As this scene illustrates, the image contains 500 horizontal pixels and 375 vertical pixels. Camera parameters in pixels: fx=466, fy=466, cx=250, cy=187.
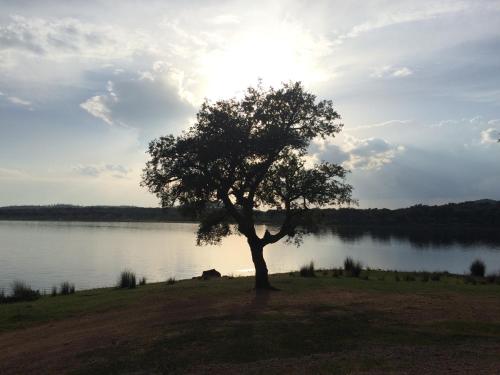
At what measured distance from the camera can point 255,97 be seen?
23.0 m

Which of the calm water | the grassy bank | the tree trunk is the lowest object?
the calm water

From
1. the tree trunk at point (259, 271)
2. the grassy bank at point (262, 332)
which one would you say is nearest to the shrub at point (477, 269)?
the grassy bank at point (262, 332)

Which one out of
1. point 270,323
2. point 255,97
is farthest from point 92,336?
point 255,97

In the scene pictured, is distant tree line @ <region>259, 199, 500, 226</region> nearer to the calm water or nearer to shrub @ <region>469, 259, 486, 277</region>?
the calm water

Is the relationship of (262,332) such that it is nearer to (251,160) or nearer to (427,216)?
(251,160)

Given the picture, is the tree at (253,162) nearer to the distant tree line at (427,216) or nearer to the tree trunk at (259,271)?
the tree trunk at (259,271)

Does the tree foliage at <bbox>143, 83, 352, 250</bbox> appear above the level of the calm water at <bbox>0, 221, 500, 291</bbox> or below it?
above

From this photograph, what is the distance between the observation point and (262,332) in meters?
12.8

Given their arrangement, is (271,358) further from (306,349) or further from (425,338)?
(425,338)

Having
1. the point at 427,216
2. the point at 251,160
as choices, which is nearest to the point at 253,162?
the point at 251,160

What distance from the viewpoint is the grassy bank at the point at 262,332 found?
10094mm

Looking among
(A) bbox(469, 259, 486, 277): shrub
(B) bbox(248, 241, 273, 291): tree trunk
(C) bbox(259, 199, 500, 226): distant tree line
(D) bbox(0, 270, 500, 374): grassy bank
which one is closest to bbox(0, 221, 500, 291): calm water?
(A) bbox(469, 259, 486, 277): shrub

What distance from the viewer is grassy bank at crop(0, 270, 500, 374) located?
33.1ft

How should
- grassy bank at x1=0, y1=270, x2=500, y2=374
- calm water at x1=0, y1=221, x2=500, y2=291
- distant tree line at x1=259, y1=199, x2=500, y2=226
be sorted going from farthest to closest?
distant tree line at x1=259, y1=199, x2=500, y2=226
calm water at x1=0, y1=221, x2=500, y2=291
grassy bank at x1=0, y1=270, x2=500, y2=374
